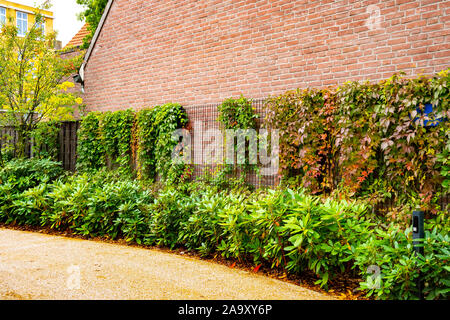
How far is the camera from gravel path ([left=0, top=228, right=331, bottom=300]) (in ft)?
12.0

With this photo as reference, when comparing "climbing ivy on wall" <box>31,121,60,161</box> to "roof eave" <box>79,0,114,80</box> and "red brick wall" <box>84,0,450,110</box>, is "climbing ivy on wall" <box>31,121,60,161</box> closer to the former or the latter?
"red brick wall" <box>84,0,450,110</box>

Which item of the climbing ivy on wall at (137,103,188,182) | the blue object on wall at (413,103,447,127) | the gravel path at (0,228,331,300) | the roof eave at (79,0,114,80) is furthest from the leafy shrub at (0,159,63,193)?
the blue object on wall at (413,103,447,127)

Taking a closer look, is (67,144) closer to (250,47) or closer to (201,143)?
(201,143)

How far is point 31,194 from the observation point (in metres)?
7.06

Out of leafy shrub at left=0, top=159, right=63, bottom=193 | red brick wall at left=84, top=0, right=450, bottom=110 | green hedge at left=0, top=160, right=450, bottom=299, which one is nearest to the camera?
green hedge at left=0, top=160, right=450, bottom=299

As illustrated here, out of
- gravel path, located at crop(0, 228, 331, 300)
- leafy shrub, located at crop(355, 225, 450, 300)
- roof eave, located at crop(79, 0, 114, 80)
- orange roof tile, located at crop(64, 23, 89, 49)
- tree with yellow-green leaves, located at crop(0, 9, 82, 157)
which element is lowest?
gravel path, located at crop(0, 228, 331, 300)

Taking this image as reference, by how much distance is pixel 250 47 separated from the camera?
24.0ft

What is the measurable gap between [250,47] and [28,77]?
5.47 metres

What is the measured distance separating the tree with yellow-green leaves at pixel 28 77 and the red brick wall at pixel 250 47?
130 centimetres

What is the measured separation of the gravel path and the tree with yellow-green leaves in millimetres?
4926

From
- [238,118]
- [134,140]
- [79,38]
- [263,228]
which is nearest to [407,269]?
[263,228]

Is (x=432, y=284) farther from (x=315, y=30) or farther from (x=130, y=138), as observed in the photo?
(x=130, y=138)

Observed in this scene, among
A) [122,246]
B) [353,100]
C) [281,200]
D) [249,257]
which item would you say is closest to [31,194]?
[122,246]
